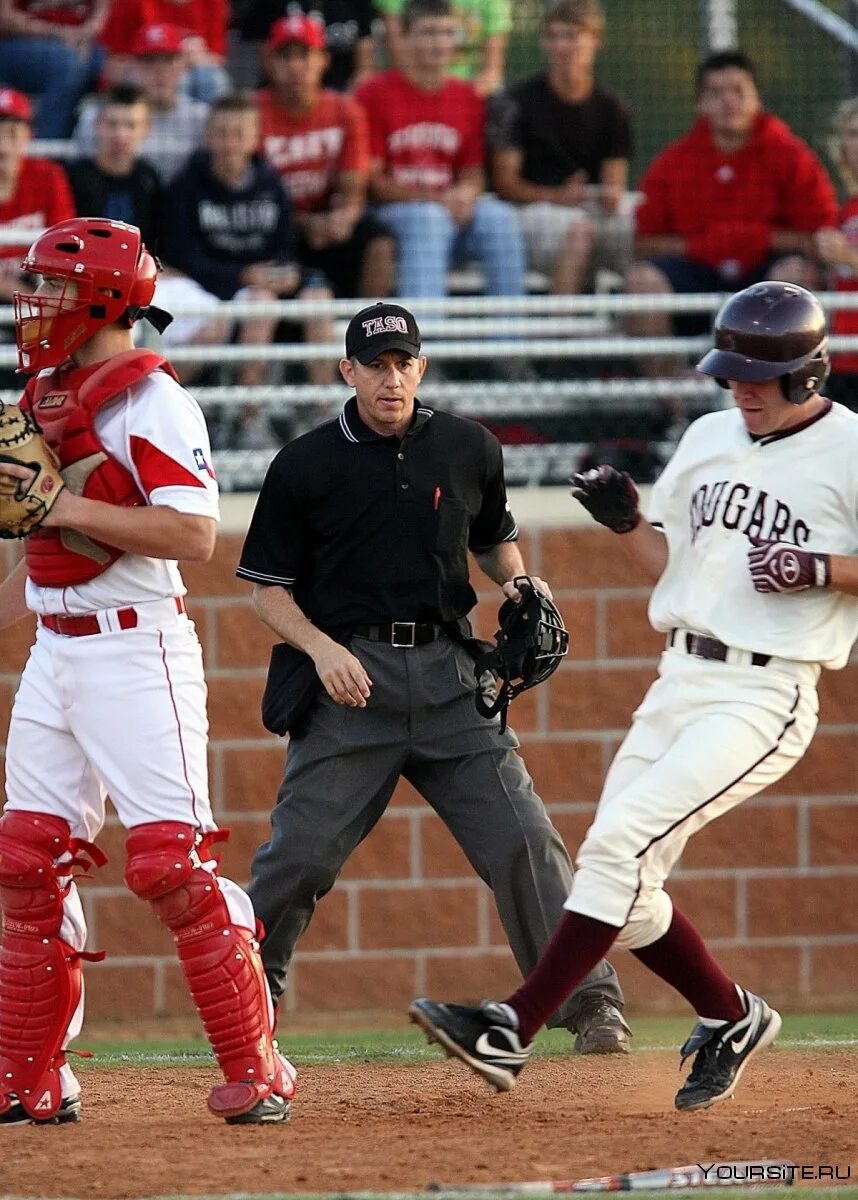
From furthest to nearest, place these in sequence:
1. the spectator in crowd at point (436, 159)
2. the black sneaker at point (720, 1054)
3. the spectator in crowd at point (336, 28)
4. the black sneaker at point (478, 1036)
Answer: the spectator in crowd at point (336, 28) → the spectator in crowd at point (436, 159) → the black sneaker at point (720, 1054) → the black sneaker at point (478, 1036)

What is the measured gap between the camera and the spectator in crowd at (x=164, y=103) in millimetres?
8773

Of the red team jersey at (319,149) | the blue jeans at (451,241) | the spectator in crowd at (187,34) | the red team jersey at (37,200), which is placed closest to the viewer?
the red team jersey at (37,200)

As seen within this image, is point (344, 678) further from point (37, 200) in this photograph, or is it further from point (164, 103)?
point (164, 103)

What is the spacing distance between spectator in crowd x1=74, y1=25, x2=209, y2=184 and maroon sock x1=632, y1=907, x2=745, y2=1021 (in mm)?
5231

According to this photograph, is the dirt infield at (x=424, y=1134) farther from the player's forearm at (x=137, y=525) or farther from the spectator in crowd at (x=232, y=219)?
the spectator in crowd at (x=232, y=219)

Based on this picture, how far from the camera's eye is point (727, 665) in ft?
15.1

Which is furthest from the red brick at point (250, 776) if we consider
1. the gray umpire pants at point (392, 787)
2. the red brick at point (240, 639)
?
the gray umpire pants at point (392, 787)

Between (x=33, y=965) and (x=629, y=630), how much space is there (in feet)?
11.9

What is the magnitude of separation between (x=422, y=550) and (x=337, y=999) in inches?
111

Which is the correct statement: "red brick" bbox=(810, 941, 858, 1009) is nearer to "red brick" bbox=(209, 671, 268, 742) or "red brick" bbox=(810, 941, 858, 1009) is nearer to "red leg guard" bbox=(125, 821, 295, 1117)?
"red brick" bbox=(209, 671, 268, 742)

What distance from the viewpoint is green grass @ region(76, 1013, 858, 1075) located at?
6.02 meters

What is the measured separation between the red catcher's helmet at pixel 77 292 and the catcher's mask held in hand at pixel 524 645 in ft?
4.40

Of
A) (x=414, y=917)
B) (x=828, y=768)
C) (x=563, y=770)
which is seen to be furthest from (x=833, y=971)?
(x=414, y=917)

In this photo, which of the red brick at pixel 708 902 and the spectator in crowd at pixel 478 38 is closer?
the red brick at pixel 708 902
